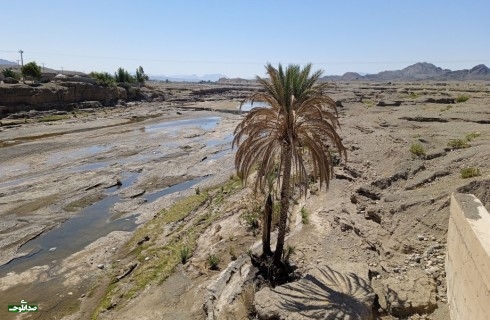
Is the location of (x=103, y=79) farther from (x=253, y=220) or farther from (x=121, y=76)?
(x=253, y=220)

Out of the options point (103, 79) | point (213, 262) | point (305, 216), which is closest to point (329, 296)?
point (213, 262)

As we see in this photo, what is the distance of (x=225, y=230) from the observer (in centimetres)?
1947

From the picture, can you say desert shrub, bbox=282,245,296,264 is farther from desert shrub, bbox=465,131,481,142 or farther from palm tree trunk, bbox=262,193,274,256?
desert shrub, bbox=465,131,481,142

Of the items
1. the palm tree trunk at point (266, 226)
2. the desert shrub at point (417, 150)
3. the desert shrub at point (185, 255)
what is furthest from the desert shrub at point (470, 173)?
the desert shrub at point (185, 255)

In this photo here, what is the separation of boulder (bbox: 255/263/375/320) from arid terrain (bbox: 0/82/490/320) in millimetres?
57

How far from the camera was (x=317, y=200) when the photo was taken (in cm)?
2016

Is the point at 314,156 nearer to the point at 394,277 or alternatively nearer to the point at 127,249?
the point at 394,277

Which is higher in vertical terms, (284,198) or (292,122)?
(292,122)

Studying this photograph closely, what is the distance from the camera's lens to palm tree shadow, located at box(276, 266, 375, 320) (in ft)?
33.8

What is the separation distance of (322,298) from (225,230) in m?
9.17

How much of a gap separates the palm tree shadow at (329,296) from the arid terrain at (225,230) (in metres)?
0.06

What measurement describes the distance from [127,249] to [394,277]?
13799 millimetres

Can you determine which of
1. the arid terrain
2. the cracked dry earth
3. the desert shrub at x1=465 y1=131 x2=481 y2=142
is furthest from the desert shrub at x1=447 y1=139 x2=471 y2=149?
the desert shrub at x1=465 y1=131 x2=481 y2=142

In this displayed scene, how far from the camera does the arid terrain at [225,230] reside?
12547mm
